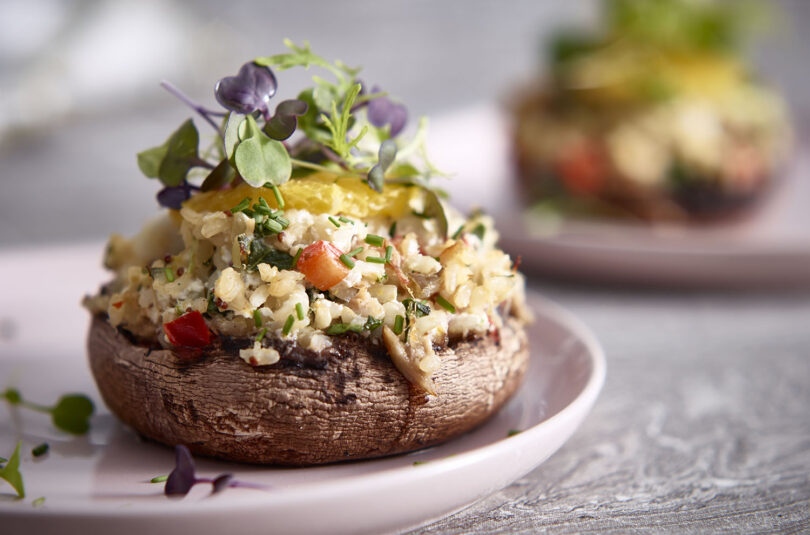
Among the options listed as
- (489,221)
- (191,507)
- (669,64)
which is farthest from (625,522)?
(669,64)

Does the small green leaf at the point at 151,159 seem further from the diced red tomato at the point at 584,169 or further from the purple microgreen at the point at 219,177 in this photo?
the diced red tomato at the point at 584,169

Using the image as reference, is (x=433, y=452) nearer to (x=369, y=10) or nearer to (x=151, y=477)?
(x=151, y=477)

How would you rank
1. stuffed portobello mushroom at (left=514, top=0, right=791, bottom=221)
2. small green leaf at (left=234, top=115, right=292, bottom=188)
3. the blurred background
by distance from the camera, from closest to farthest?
small green leaf at (left=234, top=115, right=292, bottom=188) < stuffed portobello mushroom at (left=514, top=0, right=791, bottom=221) < the blurred background

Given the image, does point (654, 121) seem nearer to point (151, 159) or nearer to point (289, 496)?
point (151, 159)

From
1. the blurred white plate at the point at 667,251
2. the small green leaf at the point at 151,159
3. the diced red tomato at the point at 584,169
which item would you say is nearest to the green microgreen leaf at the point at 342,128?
the small green leaf at the point at 151,159

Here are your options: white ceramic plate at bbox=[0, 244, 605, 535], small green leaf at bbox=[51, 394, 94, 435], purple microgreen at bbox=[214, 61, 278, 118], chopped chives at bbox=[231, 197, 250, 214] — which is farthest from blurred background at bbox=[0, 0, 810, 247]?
chopped chives at bbox=[231, 197, 250, 214]

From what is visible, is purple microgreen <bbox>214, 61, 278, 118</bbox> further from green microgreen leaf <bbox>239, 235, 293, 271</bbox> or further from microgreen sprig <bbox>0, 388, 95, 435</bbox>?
microgreen sprig <bbox>0, 388, 95, 435</bbox>
